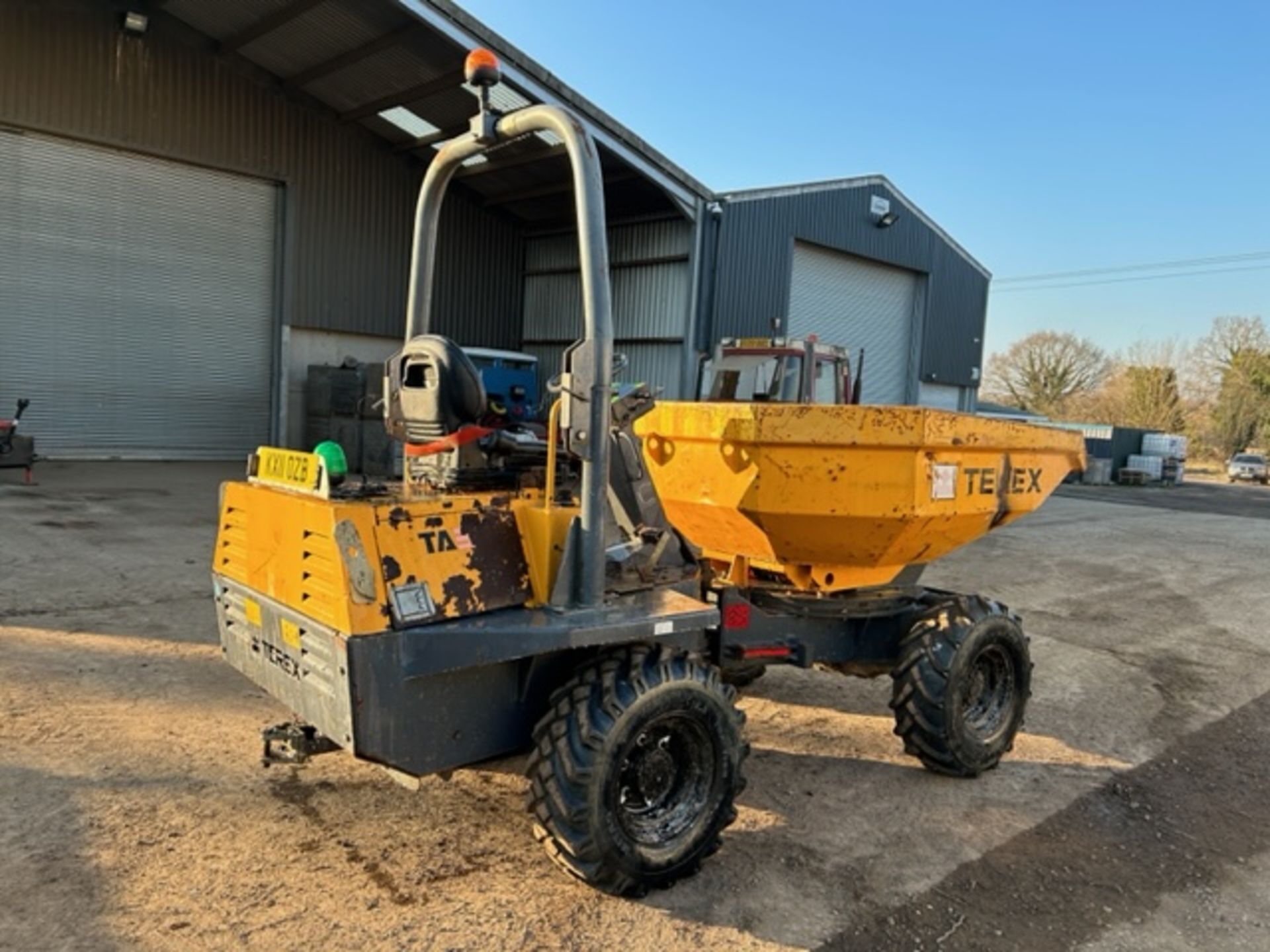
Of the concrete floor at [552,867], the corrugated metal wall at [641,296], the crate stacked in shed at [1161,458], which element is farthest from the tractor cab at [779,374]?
the crate stacked in shed at [1161,458]

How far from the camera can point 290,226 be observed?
18359 mm

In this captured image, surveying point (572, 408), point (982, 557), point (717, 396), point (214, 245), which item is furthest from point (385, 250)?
point (572, 408)

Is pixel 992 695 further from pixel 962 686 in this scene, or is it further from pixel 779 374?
pixel 779 374

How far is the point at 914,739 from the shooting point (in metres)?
4.46

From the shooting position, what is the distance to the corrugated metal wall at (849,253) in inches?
716

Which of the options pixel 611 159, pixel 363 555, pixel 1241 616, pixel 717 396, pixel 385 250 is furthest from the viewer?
pixel 385 250

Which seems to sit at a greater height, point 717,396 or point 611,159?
point 611,159

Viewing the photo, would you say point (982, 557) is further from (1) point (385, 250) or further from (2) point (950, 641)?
(1) point (385, 250)

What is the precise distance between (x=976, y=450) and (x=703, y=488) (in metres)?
1.28

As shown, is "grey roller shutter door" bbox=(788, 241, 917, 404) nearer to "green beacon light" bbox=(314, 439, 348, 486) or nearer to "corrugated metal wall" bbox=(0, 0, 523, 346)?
"corrugated metal wall" bbox=(0, 0, 523, 346)

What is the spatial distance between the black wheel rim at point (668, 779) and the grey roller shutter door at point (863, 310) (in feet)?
55.6

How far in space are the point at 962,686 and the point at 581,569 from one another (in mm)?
2261

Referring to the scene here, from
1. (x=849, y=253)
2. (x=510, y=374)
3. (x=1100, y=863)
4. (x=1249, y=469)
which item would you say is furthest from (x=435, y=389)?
(x=1249, y=469)

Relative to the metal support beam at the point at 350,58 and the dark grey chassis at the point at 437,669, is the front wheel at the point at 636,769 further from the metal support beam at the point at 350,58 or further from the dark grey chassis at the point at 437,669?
the metal support beam at the point at 350,58
